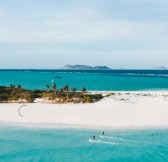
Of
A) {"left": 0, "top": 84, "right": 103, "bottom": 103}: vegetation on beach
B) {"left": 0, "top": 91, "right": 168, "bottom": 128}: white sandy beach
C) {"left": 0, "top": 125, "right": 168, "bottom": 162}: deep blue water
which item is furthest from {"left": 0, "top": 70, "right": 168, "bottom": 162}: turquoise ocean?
{"left": 0, "top": 84, "right": 103, "bottom": 103}: vegetation on beach

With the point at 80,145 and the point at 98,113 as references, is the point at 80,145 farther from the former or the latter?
the point at 98,113

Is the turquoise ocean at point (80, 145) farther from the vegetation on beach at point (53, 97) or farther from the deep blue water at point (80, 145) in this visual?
the vegetation on beach at point (53, 97)

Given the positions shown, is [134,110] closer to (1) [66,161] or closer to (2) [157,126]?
(2) [157,126]

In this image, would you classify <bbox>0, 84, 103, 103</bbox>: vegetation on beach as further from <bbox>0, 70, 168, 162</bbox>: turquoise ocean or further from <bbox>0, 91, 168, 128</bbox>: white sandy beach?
<bbox>0, 70, 168, 162</bbox>: turquoise ocean

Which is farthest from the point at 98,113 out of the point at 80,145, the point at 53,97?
the point at 80,145

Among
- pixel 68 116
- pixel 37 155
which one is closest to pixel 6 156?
pixel 37 155

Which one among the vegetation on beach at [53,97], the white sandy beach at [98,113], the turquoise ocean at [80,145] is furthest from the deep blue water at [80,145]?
the vegetation on beach at [53,97]
